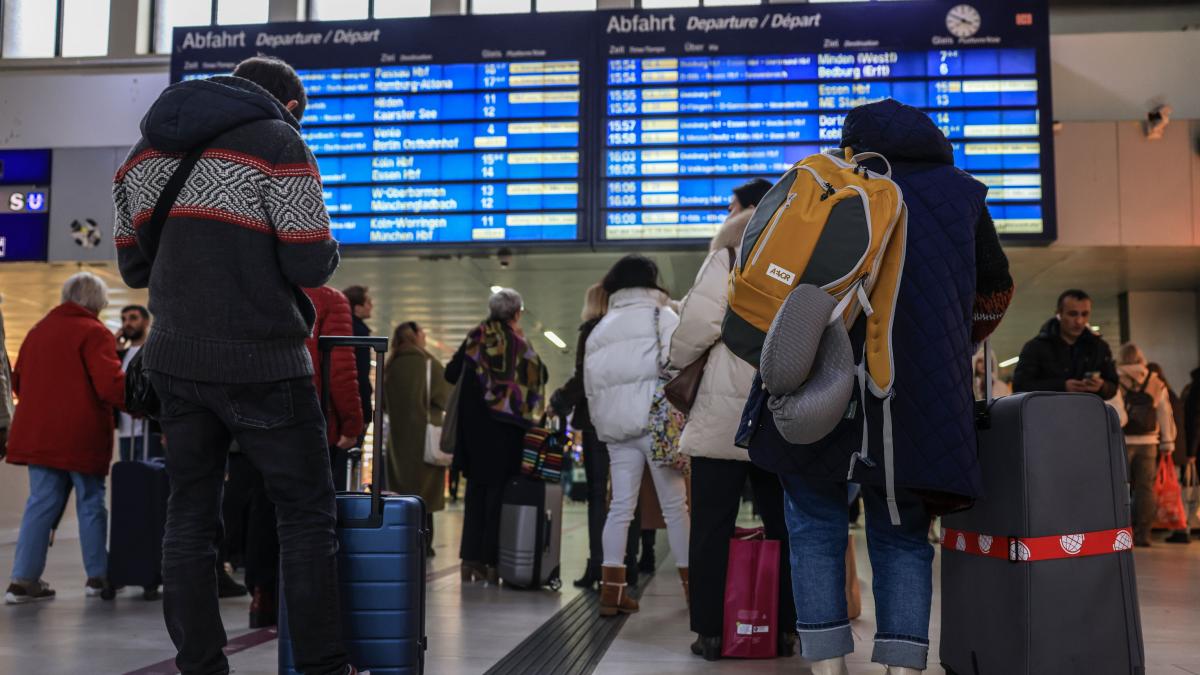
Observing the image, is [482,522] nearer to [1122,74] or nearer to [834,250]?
[834,250]

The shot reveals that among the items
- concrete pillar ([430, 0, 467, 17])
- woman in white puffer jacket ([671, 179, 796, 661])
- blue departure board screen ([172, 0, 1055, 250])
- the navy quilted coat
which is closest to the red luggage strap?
the navy quilted coat

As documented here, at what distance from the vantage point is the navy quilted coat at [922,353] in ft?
8.30

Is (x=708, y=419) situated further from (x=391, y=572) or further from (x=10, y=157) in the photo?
(x=10, y=157)

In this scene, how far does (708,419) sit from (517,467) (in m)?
2.45

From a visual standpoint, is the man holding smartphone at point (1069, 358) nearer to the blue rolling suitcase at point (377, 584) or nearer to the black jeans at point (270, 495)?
the blue rolling suitcase at point (377, 584)

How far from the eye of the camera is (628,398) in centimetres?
498

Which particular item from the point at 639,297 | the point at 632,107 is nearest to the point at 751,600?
the point at 639,297

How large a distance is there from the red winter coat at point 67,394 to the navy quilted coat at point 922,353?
3731 mm

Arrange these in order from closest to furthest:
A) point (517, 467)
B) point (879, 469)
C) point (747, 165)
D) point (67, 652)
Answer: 1. point (879, 469)
2. point (67, 652)
3. point (517, 467)
4. point (747, 165)

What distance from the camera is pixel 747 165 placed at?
7.61 m

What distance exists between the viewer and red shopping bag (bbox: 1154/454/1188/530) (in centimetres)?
897

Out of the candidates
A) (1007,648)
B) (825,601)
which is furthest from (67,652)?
(1007,648)

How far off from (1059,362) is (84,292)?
5.15 meters

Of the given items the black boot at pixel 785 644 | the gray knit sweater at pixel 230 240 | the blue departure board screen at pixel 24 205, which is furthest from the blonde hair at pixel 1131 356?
the blue departure board screen at pixel 24 205
